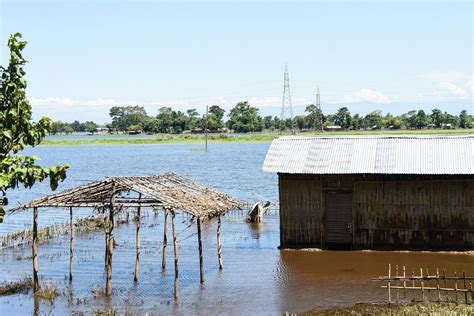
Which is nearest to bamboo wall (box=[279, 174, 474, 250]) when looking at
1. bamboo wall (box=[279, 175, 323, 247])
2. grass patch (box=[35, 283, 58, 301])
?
bamboo wall (box=[279, 175, 323, 247])

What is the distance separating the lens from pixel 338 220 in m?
27.1

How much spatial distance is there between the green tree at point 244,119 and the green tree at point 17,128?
171 m

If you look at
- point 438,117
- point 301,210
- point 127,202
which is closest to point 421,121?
point 438,117

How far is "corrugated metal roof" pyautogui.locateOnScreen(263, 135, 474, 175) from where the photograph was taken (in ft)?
85.5

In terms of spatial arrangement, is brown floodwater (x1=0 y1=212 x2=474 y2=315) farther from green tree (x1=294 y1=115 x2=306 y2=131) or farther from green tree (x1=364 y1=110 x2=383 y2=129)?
green tree (x1=294 y1=115 x2=306 y2=131)

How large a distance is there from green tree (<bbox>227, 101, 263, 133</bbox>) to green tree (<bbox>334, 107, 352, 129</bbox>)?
21233 mm

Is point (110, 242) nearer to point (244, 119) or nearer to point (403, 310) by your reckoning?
point (403, 310)

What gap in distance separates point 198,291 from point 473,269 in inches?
384

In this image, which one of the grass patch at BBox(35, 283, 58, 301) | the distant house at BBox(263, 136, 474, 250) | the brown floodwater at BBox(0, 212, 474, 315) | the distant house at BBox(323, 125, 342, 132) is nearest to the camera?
the brown floodwater at BBox(0, 212, 474, 315)

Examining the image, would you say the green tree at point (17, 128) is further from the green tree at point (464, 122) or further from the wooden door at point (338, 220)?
the green tree at point (464, 122)

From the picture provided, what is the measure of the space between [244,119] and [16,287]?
532 feet

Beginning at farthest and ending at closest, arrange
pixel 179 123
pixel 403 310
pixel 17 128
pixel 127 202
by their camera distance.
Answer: pixel 179 123 → pixel 127 202 → pixel 403 310 → pixel 17 128

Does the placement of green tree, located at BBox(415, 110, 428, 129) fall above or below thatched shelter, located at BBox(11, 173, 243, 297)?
above

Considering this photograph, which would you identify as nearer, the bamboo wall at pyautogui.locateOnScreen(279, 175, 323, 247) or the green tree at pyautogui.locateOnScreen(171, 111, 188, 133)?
the bamboo wall at pyautogui.locateOnScreen(279, 175, 323, 247)
